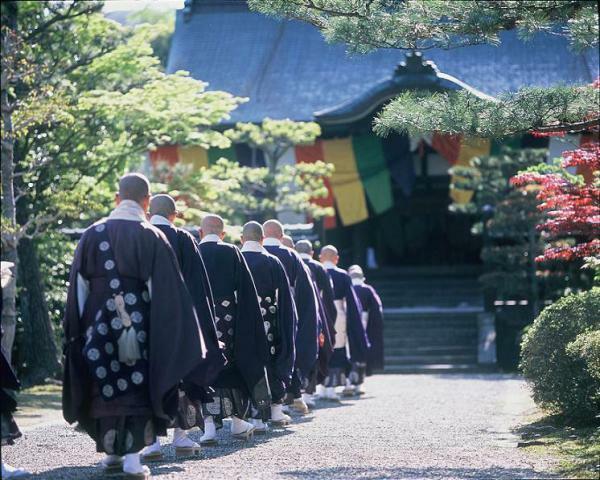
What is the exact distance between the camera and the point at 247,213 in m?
23.3

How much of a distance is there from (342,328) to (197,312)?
24.3ft

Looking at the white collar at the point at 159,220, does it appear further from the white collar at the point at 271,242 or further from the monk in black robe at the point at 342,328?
the monk in black robe at the point at 342,328

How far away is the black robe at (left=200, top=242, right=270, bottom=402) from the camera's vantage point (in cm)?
1024

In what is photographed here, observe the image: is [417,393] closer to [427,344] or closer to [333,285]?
[333,285]

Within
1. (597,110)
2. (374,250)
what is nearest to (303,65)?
(374,250)

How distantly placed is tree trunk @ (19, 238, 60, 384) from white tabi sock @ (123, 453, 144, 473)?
33.9ft

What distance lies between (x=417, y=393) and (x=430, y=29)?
9.10 metres

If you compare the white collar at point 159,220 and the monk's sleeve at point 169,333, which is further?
the white collar at point 159,220

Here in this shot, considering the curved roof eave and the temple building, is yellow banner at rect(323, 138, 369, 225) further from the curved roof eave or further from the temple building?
the curved roof eave

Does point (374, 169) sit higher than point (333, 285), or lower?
higher

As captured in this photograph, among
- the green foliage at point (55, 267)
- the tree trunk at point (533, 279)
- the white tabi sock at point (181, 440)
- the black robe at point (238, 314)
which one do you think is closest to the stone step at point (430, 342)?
the tree trunk at point (533, 279)

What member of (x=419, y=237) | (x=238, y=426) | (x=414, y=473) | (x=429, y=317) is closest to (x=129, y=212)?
(x=414, y=473)

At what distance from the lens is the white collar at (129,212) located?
7.79 meters

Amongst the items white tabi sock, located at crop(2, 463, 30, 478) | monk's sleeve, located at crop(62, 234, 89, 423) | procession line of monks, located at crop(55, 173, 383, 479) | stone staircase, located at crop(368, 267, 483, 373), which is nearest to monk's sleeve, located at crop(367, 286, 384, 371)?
stone staircase, located at crop(368, 267, 483, 373)
